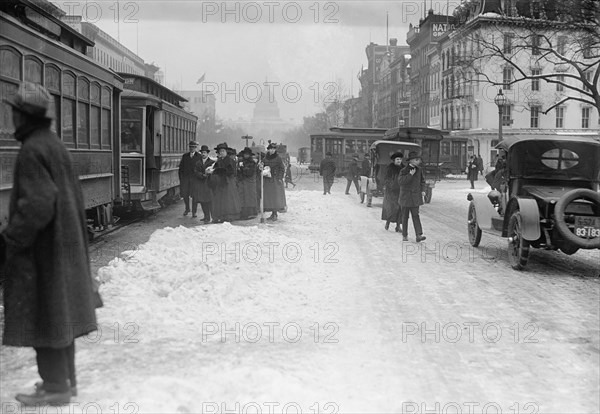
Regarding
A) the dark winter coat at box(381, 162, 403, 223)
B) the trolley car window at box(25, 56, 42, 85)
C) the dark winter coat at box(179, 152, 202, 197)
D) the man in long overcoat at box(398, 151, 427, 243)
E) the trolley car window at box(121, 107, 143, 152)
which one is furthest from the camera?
the trolley car window at box(121, 107, 143, 152)

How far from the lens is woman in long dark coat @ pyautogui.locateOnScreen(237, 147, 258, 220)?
55.3ft

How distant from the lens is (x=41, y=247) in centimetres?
425

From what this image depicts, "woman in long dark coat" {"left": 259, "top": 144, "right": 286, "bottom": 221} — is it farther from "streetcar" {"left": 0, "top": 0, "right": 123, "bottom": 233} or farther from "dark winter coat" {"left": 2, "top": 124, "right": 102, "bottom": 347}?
"dark winter coat" {"left": 2, "top": 124, "right": 102, "bottom": 347}

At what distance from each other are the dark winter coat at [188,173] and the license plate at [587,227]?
9.96 metres

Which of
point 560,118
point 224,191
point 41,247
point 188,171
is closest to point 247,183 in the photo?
point 224,191

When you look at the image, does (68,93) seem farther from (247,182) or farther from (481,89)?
(481,89)

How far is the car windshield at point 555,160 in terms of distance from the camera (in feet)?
35.6

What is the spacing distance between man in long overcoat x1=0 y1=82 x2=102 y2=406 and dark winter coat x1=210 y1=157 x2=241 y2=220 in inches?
453

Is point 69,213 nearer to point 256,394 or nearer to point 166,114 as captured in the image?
point 256,394

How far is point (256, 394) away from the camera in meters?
4.55

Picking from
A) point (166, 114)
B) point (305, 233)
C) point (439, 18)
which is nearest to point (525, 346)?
point (305, 233)

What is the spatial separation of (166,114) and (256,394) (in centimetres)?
1616

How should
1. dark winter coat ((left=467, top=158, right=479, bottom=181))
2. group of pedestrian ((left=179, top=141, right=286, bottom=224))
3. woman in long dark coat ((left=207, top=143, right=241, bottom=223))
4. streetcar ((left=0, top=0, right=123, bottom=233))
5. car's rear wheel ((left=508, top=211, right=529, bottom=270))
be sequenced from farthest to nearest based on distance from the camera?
dark winter coat ((left=467, top=158, right=479, bottom=181)), group of pedestrian ((left=179, top=141, right=286, bottom=224)), woman in long dark coat ((left=207, top=143, right=241, bottom=223)), car's rear wheel ((left=508, top=211, right=529, bottom=270)), streetcar ((left=0, top=0, right=123, bottom=233))

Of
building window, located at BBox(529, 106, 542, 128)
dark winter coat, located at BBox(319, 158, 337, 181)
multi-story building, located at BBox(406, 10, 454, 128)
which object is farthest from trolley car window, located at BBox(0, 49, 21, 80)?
multi-story building, located at BBox(406, 10, 454, 128)
